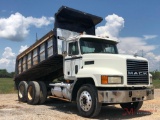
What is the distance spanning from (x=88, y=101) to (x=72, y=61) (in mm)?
1921

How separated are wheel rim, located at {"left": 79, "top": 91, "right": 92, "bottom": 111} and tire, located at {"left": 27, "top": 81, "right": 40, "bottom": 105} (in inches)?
148

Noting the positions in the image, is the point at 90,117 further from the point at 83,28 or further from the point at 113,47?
the point at 83,28

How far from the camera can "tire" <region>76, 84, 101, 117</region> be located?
29.9 ft

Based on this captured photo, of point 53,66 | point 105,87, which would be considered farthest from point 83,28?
point 105,87

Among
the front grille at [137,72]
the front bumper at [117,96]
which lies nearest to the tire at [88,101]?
the front bumper at [117,96]

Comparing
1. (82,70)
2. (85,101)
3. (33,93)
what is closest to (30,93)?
(33,93)

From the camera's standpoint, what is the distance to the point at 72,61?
10.7 meters

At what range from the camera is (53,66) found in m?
12.8

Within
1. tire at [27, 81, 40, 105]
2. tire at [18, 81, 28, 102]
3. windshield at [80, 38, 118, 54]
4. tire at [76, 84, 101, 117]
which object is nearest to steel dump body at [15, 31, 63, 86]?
tire at [18, 81, 28, 102]

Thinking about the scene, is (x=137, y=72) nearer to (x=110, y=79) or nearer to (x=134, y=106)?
(x=110, y=79)

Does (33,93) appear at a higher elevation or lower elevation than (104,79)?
lower

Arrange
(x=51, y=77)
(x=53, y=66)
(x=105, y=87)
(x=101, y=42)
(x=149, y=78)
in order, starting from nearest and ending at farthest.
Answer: (x=105, y=87), (x=149, y=78), (x=101, y=42), (x=53, y=66), (x=51, y=77)

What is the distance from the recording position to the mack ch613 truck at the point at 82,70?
9.12 m

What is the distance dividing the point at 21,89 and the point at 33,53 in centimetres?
225
